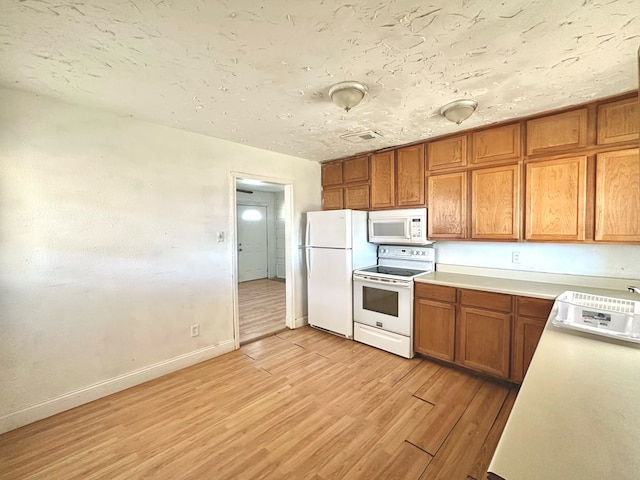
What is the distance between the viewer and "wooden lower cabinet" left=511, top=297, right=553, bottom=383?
2158 millimetres

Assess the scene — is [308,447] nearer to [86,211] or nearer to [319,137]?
[86,211]

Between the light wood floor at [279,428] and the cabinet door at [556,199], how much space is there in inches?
55.4

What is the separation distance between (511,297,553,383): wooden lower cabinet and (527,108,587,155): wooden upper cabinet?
1269 millimetres

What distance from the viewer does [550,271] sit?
2.52 meters

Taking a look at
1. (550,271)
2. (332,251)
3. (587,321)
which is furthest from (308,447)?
(550,271)

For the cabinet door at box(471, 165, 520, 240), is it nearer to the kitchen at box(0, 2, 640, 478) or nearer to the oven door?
the kitchen at box(0, 2, 640, 478)

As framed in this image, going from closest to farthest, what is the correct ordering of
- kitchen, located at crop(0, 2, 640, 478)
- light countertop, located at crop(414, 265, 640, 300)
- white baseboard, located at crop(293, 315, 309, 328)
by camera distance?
kitchen, located at crop(0, 2, 640, 478), light countertop, located at crop(414, 265, 640, 300), white baseboard, located at crop(293, 315, 309, 328)

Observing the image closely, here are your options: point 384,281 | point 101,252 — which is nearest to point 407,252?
point 384,281

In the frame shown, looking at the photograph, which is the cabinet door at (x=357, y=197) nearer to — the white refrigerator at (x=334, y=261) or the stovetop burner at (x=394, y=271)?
the white refrigerator at (x=334, y=261)

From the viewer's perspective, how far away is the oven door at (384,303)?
2869 mm

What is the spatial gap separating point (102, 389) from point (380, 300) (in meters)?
2.70

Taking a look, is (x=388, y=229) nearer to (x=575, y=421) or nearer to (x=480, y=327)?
(x=480, y=327)

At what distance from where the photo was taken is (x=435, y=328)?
2.74 meters

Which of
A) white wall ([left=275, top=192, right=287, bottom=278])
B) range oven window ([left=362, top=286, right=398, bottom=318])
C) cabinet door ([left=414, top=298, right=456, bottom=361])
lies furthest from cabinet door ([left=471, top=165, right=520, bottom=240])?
white wall ([left=275, top=192, right=287, bottom=278])
